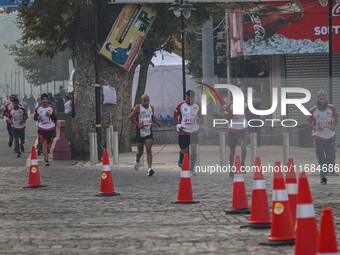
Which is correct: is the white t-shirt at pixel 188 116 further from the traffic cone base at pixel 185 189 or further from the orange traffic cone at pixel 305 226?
the orange traffic cone at pixel 305 226

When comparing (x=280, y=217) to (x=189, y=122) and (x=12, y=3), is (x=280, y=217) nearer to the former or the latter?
(x=189, y=122)

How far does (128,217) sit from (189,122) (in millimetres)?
9033

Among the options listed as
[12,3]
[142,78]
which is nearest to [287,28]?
[142,78]

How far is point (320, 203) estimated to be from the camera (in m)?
15.7

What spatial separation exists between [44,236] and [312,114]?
33.3 ft

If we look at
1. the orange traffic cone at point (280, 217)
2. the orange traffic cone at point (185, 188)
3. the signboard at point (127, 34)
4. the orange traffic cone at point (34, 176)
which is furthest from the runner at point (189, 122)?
the orange traffic cone at point (280, 217)

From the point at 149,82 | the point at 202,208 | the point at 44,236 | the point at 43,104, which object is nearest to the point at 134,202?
the point at 202,208

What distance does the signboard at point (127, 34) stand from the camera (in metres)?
30.4

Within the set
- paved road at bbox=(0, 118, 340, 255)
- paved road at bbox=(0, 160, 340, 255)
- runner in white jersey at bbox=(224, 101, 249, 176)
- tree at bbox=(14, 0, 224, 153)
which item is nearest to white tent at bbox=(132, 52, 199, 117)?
tree at bbox=(14, 0, 224, 153)

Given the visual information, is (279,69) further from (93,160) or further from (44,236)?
(44,236)

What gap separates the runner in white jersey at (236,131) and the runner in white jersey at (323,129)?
1.80m

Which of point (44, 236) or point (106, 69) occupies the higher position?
point (106, 69)

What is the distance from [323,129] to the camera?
20859 mm

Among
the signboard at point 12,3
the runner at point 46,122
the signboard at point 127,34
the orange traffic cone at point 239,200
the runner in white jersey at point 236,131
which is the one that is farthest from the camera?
the signboard at point 127,34
